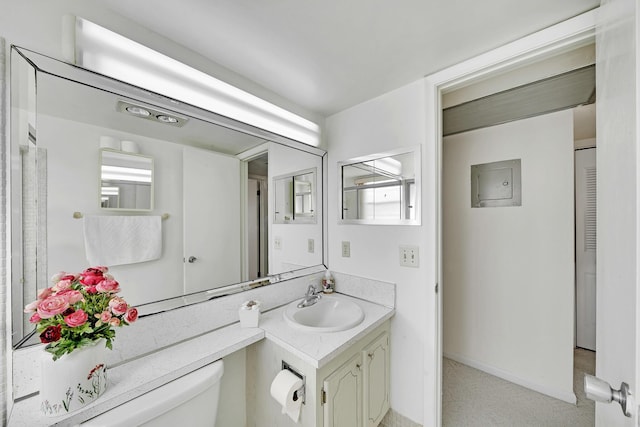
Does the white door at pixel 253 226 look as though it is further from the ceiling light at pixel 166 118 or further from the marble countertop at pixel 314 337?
the ceiling light at pixel 166 118

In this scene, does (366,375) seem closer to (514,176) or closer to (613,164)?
(613,164)

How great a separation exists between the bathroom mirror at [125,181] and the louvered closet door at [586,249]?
3.60m

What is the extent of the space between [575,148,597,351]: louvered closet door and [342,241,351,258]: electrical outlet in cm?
246

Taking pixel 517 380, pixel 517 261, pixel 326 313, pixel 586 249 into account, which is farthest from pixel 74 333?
pixel 586 249

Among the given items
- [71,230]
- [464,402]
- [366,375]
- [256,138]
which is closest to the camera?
[71,230]

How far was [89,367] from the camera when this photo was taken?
28.2 inches

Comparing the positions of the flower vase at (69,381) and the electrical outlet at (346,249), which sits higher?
the electrical outlet at (346,249)

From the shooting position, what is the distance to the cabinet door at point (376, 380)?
1249 mm

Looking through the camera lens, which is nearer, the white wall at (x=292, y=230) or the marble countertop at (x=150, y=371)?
the marble countertop at (x=150, y=371)

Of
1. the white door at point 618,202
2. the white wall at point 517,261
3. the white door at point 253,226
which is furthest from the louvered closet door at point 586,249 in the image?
the white door at point 253,226

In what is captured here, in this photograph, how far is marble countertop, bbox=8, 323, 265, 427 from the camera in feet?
2.23

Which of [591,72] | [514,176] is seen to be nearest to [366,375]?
[514,176]

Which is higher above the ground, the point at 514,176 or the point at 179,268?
the point at 514,176

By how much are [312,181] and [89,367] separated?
144 centimetres
